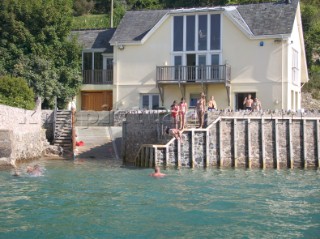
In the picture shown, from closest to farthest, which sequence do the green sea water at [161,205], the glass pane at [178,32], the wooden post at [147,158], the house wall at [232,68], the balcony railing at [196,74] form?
1. the green sea water at [161,205]
2. the wooden post at [147,158]
3. the house wall at [232,68]
4. the balcony railing at [196,74]
5. the glass pane at [178,32]

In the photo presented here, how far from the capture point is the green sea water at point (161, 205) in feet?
51.4

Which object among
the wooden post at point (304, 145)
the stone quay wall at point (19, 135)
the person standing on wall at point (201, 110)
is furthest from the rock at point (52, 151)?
the wooden post at point (304, 145)

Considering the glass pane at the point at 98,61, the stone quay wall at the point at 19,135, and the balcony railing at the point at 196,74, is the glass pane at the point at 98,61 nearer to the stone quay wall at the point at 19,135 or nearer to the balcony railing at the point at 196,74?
the balcony railing at the point at 196,74

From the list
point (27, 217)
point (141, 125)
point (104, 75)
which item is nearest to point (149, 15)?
point (104, 75)

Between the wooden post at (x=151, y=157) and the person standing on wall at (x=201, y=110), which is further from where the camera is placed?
the person standing on wall at (x=201, y=110)

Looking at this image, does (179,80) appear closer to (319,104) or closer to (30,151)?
(30,151)

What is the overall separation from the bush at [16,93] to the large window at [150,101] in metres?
8.96

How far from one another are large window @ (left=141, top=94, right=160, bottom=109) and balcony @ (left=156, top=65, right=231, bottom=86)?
5.79 feet

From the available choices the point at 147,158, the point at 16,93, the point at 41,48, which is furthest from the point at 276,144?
the point at 41,48

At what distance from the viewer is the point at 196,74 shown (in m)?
39.6

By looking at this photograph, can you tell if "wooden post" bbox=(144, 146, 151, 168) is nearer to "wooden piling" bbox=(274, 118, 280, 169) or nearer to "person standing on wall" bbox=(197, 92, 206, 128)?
"person standing on wall" bbox=(197, 92, 206, 128)

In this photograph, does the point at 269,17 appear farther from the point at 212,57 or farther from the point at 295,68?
the point at 212,57

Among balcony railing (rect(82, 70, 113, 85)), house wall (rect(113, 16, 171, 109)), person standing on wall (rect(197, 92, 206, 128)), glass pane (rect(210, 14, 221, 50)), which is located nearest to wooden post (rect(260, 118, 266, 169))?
person standing on wall (rect(197, 92, 206, 128))

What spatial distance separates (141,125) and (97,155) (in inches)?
153
